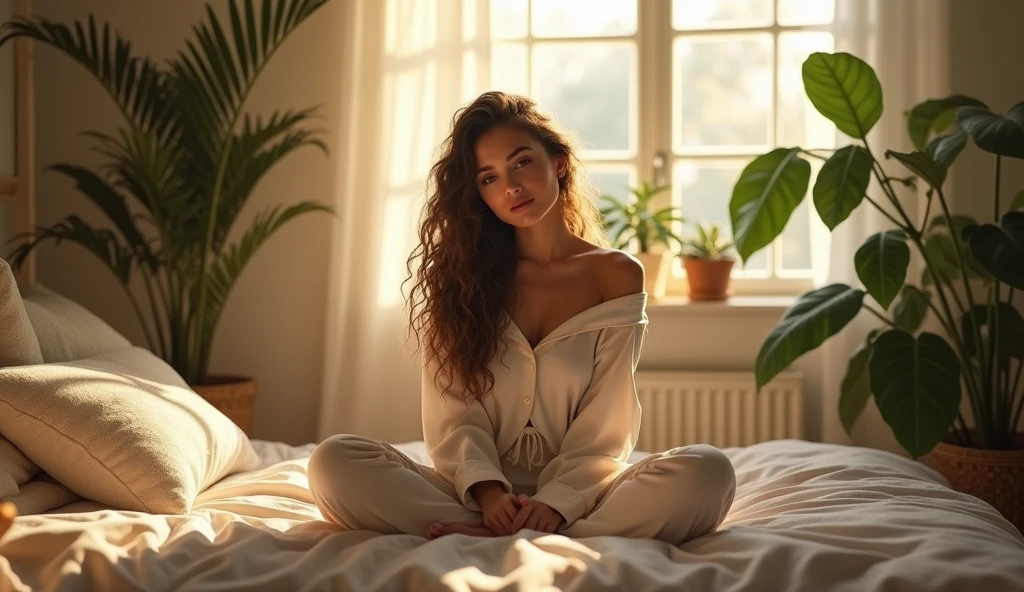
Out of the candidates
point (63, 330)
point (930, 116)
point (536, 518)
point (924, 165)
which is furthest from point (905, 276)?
point (63, 330)

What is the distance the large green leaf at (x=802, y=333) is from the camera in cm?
270

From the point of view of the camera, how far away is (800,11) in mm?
3668

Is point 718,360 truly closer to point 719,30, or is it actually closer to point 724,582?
point 719,30

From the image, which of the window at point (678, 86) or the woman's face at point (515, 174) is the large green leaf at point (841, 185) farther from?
the window at point (678, 86)

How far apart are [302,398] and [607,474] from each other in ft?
6.71

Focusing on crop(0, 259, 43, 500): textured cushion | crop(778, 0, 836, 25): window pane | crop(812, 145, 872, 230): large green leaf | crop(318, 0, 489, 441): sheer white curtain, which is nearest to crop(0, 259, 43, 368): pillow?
crop(0, 259, 43, 500): textured cushion

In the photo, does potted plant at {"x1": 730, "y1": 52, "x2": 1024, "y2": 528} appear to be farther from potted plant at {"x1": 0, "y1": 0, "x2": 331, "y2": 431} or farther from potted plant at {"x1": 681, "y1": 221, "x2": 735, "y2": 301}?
potted plant at {"x1": 0, "y1": 0, "x2": 331, "y2": 431}

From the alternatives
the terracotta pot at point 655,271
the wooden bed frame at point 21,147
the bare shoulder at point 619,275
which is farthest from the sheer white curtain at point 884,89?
the wooden bed frame at point 21,147

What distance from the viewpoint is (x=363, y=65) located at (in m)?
3.64

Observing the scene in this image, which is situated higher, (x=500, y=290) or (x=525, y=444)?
(x=500, y=290)

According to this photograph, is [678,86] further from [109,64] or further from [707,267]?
[109,64]

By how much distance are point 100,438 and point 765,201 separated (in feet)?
5.54

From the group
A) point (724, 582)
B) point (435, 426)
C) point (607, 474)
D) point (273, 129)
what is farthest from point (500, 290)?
point (273, 129)

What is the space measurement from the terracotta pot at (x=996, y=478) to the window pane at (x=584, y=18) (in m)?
1.87
